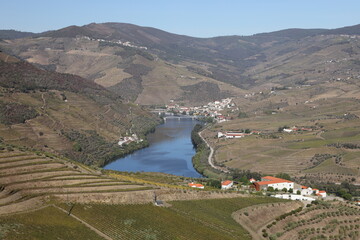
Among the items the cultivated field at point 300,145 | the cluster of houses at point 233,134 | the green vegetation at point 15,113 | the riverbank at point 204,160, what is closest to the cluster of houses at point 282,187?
the riverbank at point 204,160

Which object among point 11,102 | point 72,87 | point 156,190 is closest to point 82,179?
point 156,190

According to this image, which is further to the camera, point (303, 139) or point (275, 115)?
point (275, 115)

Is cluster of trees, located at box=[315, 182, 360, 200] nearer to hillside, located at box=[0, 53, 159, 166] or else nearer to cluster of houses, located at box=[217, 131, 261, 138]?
hillside, located at box=[0, 53, 159, 166]

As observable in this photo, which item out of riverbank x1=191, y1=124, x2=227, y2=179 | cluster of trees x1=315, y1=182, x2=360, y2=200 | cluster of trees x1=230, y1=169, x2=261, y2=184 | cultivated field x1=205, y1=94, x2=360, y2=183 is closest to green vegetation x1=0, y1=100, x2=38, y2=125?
riverbank x1=191, y1=124, x2=227, y2=179

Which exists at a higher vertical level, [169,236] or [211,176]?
[169,236]

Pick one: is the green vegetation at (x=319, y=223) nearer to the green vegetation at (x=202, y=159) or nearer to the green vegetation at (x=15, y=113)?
the green vegetation at (x=202, y=159)

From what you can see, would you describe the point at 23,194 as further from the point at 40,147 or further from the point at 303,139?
the point at 303,139
